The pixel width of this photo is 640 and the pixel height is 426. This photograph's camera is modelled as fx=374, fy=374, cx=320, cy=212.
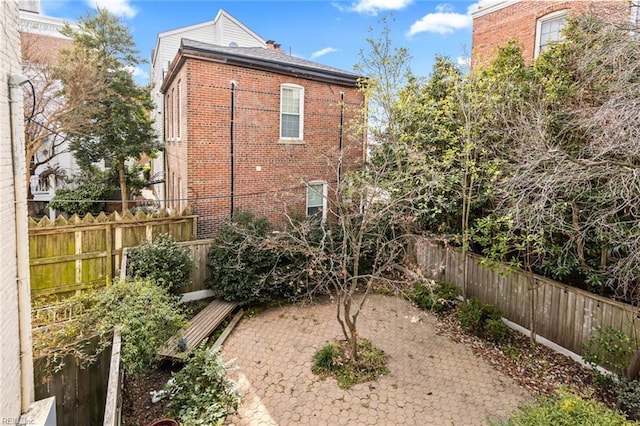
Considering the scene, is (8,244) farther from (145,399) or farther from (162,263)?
(162,263)

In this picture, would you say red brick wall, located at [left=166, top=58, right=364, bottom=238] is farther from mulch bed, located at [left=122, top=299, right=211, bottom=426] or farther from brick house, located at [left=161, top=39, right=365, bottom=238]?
mulch bed, located at [left=122, top=299, right=211, bottom=426]

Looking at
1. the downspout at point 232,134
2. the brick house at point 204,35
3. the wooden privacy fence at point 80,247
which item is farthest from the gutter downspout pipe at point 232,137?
the brick house at point 204,35

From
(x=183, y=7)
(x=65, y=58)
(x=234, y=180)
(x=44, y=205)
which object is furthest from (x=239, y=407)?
(x=44, y=205)

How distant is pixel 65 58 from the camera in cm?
1361

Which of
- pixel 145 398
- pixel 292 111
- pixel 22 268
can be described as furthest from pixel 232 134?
pixel 22 268

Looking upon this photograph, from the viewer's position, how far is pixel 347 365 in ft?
23.7

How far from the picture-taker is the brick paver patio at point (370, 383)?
6020 mm

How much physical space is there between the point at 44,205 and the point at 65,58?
8.11 metres

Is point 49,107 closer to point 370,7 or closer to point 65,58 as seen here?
point 65,58

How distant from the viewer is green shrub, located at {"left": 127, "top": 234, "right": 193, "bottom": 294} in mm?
8859

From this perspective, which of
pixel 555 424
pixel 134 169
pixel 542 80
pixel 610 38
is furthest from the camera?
pixel 134 169

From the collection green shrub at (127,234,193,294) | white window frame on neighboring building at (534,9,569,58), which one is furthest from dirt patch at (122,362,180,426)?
white window frame on neighboring building at (534,9,569,58)

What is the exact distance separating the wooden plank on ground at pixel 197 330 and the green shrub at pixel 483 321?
5.64 meters

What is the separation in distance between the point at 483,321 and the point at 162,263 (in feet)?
25.2
